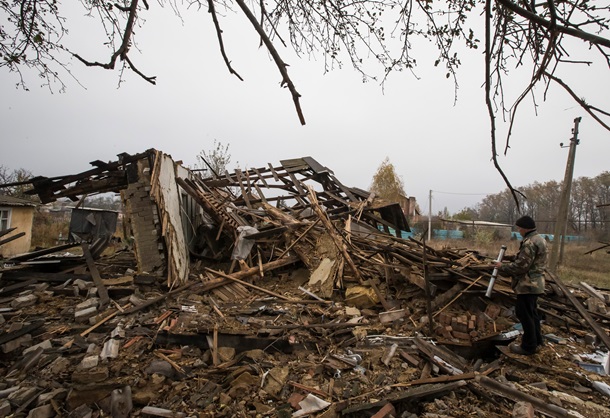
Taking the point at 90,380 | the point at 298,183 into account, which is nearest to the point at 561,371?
the point at 90,380

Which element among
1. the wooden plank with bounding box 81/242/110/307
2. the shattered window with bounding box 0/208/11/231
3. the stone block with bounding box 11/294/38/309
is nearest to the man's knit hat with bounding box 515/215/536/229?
the wooden plank with bounding box 81/242/110/307

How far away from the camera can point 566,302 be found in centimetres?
605

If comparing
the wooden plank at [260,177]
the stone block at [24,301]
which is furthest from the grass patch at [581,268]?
the stone block at [24,301]

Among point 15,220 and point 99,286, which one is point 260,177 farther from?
point 15,220

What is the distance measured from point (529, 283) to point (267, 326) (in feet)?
13.2

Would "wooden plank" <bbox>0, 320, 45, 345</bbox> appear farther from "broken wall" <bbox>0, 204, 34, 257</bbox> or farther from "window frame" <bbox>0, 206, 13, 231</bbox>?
"window frame" <bbox>0, 206, 13, 231</bbox>

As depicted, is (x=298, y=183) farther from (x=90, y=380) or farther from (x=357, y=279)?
(x=90, y=380)

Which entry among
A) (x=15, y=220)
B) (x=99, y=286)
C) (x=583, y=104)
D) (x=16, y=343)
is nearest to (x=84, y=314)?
(x=16, y=343)

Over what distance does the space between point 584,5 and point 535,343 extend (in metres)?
4.56

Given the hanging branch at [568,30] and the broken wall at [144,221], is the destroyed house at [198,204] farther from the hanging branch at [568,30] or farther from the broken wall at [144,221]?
the hanging branch at [568,30]

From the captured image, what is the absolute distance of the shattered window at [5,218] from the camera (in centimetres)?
1752

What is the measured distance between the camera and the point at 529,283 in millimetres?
4660

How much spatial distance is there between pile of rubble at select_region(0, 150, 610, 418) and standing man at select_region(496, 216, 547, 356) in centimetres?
23

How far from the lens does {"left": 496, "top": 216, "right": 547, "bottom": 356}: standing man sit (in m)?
4.61
